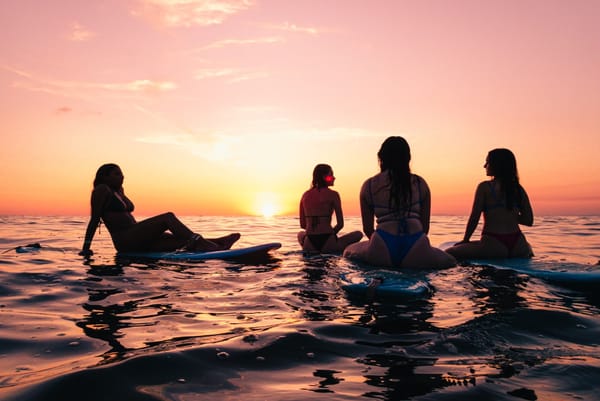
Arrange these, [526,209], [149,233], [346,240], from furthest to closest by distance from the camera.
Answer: [346,240]
[149,233]
[526,209]

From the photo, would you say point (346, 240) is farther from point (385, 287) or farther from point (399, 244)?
point (385, 287)

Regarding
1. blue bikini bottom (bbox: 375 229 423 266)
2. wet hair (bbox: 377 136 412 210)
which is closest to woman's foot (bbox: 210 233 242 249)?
blue bikini bottom (bbox: 375 229 423 266)

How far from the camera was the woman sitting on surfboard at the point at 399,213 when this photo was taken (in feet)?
20.8

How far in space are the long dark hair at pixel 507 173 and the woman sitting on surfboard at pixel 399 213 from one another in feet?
4.73

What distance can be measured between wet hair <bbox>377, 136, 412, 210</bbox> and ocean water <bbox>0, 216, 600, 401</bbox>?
107cm

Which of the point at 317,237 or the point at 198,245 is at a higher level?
the point at 317,237

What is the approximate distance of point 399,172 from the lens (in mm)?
6359

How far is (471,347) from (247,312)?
1.98 m

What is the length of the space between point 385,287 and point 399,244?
1845 mm

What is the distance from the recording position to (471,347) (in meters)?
2.96

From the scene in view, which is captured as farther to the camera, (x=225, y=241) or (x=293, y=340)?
(x=225, y=241)

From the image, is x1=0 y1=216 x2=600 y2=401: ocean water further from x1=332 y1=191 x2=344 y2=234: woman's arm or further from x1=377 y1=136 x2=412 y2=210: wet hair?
x1=332 y1=191 x2=344 y2=234: woman's arm

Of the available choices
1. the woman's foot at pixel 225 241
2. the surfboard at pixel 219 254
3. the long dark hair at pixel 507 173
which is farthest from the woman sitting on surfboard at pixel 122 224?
the long dark hair at pixel 507 173

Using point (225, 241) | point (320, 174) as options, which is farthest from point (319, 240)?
point (225, 241)
